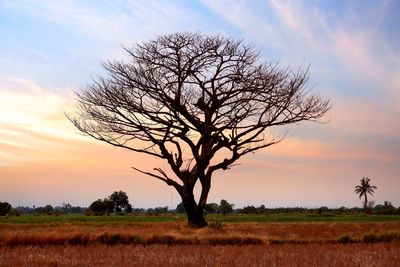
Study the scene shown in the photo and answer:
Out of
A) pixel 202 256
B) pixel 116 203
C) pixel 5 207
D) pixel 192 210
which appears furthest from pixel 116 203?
pixel 202 256

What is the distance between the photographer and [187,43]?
1094 inches

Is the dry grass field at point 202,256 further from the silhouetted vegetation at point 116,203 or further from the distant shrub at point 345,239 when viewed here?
the silhouetted vegetation at point 116,203

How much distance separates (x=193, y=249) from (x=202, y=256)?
6.39ft

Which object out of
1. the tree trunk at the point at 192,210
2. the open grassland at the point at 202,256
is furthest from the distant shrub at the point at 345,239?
the tree trunk at the point at 192,210

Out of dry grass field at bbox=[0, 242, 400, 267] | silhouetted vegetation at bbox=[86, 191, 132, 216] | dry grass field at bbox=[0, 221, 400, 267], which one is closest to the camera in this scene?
dry grass field at bbox=[0, 242, 400, 267]

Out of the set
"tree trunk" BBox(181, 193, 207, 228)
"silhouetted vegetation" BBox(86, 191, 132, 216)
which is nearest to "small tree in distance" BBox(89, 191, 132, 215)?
"silhouetted vegetation" BBox(86, 191, 132, 216)

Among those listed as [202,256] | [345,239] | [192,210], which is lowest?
[202,256]

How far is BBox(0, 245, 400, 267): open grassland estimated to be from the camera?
39.8ft

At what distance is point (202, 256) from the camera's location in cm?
1343

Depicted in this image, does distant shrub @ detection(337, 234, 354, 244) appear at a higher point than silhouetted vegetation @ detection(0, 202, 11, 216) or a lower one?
lower

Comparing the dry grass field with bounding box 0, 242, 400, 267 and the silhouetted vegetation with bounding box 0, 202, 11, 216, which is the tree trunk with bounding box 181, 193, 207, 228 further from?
the silhouetted vegetation with bounding box 0, 202, 11, 216

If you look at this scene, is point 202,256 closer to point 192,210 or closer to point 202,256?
point 202,256

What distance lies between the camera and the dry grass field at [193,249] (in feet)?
40.5

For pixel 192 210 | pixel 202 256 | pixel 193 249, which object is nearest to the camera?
pixel 202 256
